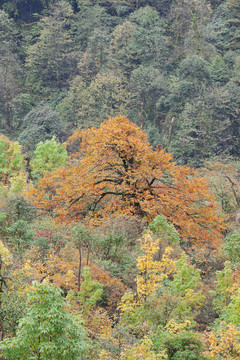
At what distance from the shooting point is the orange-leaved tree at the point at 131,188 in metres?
21.4

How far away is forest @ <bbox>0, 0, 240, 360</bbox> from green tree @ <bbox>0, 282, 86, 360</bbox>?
29 mm

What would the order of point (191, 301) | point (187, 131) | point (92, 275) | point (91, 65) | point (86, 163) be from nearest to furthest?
point (191, 301) < point (92, 275) < point (86, 163) < point (187, 131) < point (91, 65)

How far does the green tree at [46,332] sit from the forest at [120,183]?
0.10ft

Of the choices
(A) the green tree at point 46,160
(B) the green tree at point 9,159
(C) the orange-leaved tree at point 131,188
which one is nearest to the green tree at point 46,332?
(C) the orange-leaved tree at point 131,188

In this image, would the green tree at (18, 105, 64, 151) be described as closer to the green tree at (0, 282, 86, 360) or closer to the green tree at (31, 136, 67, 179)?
the green tree at (31, 136, 67, 179)

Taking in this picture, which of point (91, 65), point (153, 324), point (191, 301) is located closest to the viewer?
point (153, 324)

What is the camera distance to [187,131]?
4641 cm

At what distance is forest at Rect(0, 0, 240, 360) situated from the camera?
994 cm

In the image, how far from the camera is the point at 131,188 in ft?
72.4

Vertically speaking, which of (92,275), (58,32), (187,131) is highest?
(58,32)

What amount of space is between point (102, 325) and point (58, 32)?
181 feet

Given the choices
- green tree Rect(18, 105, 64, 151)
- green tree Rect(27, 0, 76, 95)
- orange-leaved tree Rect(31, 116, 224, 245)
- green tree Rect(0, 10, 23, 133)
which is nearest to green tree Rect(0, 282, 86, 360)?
orange-leaved tree Rect(31, 116, 224, 245)

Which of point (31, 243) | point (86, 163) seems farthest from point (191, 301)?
point (86, 163)

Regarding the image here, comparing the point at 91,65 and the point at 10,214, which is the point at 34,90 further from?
the point at 10,214
